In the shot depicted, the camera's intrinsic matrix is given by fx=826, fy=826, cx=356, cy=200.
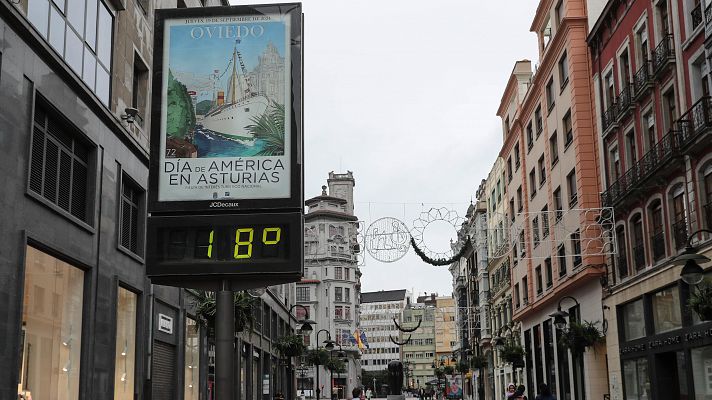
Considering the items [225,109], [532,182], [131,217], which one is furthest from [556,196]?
[225,109]

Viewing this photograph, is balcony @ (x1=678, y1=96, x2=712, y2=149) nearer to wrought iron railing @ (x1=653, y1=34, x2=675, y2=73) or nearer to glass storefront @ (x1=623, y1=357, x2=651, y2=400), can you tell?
wrought iron railing @ (x1=653, y1=34, x2=675, y2=73)

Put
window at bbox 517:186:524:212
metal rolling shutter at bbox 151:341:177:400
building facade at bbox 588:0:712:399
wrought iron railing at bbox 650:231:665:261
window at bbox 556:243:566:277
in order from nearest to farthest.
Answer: building facade at bbox 588:0:712:399 < metal rolling shutter at bbox 151:341:177:400 < wrought iron railing at bbox 650:231:665:261 < window at bbox 556:243:566:277 < window at bbox 517:186:524:212

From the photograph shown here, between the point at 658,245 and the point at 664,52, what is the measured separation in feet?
22.5

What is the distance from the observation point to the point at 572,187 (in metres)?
41.4

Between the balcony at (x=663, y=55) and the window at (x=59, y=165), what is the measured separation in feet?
62.2

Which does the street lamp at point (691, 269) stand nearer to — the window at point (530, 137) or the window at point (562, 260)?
the window at point (562, 260)

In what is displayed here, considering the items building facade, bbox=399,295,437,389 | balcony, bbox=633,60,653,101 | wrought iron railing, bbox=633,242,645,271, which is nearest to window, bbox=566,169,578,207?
wrought iron railing, bbox=633,242,645,271

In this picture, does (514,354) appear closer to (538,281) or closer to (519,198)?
(538,281)

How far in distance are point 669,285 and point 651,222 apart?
3126 mm

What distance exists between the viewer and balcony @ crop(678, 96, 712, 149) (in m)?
24.9

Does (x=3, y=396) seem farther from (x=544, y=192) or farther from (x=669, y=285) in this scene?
(x=544, y=192)

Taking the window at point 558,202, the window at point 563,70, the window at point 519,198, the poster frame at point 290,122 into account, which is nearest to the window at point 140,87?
the poster frame at point 290,122

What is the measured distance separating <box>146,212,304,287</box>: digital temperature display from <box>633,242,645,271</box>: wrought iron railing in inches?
871

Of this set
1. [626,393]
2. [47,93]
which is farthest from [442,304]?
[47,93]
